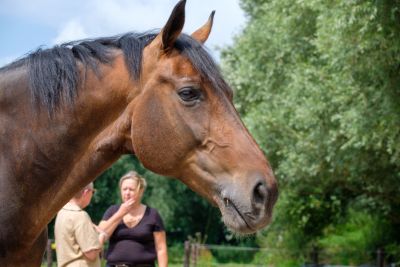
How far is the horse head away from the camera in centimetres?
299

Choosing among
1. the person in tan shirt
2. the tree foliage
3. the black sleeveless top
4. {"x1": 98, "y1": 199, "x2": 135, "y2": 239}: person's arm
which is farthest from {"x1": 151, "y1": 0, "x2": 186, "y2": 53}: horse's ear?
the tree foliage

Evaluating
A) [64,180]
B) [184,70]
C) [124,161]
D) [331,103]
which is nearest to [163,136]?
[184,70]

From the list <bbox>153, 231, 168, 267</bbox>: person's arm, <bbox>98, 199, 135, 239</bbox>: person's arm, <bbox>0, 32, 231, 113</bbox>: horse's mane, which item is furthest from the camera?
<bbox>153, 231, 168, 267</bbox>: person's arm

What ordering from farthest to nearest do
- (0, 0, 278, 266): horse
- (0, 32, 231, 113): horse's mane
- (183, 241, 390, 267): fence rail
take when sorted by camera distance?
(183, 241, 390, 267): fence rail < (0, 32, 231, 113): horse's mane < (0, 0, 278, 266): horse

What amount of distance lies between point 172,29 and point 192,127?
492 millimetres

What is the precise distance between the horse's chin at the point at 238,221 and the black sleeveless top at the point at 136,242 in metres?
3.22

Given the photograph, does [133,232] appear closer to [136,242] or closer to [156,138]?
[136,242]

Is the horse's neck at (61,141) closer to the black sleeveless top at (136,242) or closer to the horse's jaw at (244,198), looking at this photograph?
the horse's jaw at (244,198)

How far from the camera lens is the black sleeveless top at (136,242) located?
19.9 feet

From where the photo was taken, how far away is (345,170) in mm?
17266

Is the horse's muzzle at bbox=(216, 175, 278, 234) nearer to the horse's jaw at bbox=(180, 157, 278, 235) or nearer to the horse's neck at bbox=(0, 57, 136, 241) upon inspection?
the horse's jaw at bbox=(180, 157, 278, 235)

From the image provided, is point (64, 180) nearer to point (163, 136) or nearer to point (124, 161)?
point (163, 136)

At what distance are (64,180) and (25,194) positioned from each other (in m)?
0.19

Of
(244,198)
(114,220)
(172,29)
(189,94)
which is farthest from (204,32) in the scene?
(114,220)
